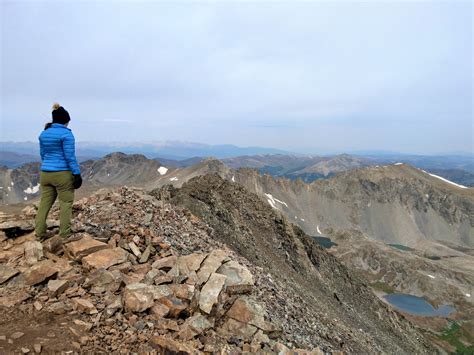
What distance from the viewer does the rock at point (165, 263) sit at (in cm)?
1373

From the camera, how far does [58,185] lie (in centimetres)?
1353

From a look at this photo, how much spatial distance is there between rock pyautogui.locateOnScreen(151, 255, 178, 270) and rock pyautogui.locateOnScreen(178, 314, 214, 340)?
2.54m

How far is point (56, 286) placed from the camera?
1180cm

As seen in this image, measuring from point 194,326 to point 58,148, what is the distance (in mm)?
7856

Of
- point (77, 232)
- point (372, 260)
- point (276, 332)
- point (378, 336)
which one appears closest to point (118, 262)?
point (77, 232)

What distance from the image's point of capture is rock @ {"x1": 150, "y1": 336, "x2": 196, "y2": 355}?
1012 cm

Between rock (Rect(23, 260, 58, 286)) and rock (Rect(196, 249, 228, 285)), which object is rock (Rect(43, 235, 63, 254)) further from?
rock (Rect(196, 249, 228, 285))

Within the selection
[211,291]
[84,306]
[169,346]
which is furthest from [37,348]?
[211,291]

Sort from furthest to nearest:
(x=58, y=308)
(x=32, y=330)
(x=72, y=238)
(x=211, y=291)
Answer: (x=72, y=238), (x=211, y=291), (x=58, y=308), (x=32, y=330)

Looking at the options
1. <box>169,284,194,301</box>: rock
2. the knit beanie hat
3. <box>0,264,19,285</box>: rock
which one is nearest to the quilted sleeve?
the knit beanie hat

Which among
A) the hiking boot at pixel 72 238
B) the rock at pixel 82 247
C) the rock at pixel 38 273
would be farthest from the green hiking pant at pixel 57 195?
the rock at pixel 38 273

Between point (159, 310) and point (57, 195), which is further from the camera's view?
point (57, 195)

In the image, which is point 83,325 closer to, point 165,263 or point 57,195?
point 165,263

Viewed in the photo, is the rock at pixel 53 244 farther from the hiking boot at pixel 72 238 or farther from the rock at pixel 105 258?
the rock at pixel 105 258
